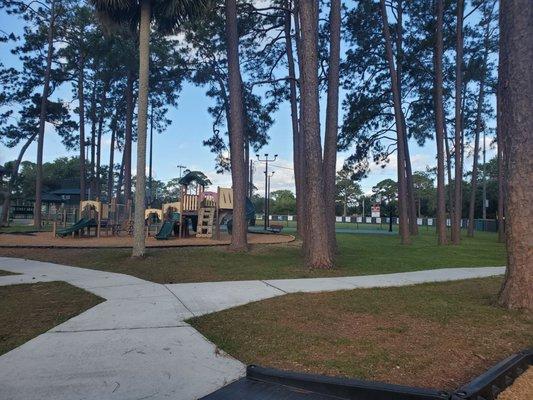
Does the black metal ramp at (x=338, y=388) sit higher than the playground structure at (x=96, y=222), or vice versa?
the playground structure at (x=96, y=222)

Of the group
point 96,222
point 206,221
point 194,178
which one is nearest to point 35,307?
point 96,222

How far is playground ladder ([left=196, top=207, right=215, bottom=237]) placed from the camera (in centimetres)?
1883

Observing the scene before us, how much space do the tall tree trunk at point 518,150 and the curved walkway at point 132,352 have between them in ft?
9.74

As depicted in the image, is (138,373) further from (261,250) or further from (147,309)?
(261,250)

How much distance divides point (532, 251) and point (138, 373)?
5223mm

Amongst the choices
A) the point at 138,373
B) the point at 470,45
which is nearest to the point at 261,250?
the point at 138,373

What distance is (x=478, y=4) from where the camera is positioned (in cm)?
2394

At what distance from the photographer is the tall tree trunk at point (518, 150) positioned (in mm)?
6195

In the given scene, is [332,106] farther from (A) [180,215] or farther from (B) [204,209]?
(A) [180,215]

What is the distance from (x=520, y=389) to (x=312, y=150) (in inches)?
304

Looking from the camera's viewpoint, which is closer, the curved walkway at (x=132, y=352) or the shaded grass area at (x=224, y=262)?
the curved walkway at (x=132, y=352)

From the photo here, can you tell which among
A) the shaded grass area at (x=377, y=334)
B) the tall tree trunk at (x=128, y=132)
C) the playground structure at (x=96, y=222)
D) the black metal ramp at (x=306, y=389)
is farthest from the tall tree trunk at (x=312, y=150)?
the tall tree trunk at (x=128, y=132)

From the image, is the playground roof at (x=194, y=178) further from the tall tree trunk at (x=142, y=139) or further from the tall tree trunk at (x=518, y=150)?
the tall tree trunk at (x=518, y=150)

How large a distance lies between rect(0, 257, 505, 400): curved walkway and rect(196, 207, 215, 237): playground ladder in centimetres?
1069
